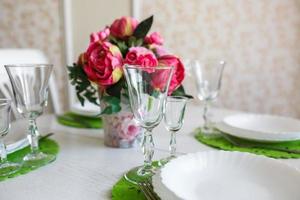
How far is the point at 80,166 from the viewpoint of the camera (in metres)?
0.79

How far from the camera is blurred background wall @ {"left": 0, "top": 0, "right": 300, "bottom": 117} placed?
2.33m

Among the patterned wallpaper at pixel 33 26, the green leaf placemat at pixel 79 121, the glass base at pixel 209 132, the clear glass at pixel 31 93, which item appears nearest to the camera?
the clear glass at pixel 31 93

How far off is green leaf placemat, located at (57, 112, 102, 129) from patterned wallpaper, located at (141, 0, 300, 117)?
136 centimetres

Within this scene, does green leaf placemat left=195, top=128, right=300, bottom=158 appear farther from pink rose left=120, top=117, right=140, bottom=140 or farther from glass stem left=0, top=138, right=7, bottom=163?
glass stem left=0, top=138, right=7, bottom=163

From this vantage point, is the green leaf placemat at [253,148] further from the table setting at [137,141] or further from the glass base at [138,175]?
the glass base at [138,175]

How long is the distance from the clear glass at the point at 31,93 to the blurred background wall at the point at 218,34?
63.3 inches

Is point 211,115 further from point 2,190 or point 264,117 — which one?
point 2,190

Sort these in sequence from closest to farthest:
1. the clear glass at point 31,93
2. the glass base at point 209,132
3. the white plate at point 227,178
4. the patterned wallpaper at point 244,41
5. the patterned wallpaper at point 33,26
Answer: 1. the white plate at point 227,178
2. the clear glass at point 31,93
3. the glass base at point 209,132
4. the patterned wallpaper at point 33,26
5. the patterned wallpaper at point 244,41

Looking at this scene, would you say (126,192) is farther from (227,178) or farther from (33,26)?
(33,26)

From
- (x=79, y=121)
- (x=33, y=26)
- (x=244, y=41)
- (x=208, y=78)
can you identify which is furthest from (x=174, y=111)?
(x=244, y=41)

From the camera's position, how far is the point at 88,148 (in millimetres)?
926

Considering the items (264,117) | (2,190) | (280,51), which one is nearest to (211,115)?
(264,117)

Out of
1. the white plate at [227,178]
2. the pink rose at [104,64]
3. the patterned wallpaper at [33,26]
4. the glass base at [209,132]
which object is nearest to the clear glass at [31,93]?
the pink rose at [104,64]

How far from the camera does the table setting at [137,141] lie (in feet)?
2.09
